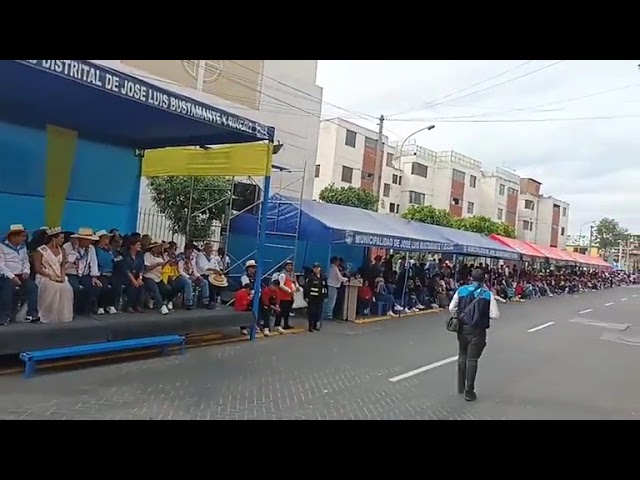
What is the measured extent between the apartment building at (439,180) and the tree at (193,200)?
126ft

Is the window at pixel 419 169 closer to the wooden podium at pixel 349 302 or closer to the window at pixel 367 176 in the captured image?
the window at pixel 367 176

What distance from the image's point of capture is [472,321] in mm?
7277

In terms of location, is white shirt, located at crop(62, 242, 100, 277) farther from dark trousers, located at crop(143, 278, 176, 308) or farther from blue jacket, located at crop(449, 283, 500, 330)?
blue jacket, located at crop(449, 283, 500, 330)

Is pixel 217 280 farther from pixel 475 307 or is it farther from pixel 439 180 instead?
pixel 439 180

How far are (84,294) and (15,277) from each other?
119 centimetres

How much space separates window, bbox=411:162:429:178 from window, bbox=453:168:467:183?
3.58 meters

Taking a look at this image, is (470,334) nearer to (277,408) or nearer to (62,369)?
(277,408)

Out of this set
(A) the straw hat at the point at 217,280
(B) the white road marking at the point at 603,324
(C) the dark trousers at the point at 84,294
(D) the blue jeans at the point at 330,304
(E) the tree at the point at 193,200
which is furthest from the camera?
(B) the white road marking at the point at 603,324

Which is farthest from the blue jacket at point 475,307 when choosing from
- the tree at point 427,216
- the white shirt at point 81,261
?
the tree at point 427,216

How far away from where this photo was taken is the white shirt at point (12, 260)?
750cm

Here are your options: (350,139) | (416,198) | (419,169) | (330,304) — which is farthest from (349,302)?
(419,169)

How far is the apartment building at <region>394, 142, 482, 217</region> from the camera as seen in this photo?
5359cm
